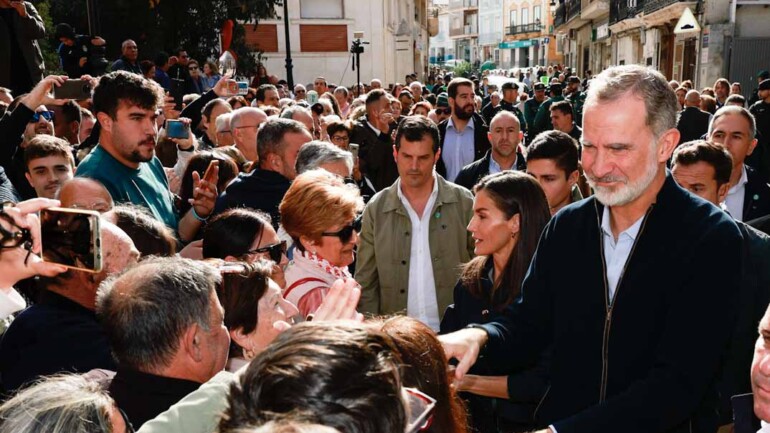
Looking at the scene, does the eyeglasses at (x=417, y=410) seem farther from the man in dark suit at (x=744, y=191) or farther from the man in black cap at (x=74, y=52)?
the man in black cap at (x=74, y=52)

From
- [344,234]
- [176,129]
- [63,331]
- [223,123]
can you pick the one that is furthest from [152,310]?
[223,123]

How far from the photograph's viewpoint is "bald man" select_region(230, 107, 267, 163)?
618 cm

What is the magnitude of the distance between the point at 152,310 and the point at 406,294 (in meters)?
2.38

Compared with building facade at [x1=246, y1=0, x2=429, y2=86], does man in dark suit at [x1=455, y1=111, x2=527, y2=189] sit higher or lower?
lower

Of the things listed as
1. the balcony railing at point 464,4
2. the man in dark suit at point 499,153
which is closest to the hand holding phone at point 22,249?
the man in dark suit at point 499,153

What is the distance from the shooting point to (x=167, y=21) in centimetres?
1977

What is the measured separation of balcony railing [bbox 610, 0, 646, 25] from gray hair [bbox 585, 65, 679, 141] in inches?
1130

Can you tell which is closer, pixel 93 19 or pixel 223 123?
pixel 223 123

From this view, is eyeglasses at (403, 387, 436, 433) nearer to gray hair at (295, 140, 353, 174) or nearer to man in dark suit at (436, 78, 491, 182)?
gray hair at (295, 140, 353, 174)

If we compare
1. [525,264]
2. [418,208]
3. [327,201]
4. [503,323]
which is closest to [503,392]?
[503,323]

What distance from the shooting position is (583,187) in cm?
586

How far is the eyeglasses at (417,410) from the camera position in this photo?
4.44 feet

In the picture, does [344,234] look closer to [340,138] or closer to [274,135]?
[274,135]

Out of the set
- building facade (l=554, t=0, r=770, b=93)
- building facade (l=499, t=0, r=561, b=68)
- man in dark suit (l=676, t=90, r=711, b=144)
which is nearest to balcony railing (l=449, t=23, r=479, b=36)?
building facade (l=499, t=0, r=561, b=68)
